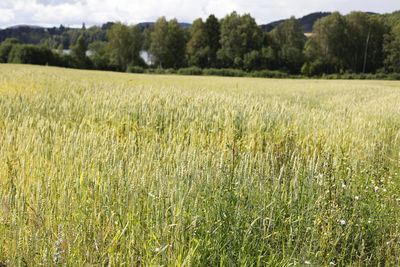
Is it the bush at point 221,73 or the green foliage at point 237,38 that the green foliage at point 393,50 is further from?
the bush at point 221,73

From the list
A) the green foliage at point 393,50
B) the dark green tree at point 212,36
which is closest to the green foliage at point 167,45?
the dark green tree at point 212,36

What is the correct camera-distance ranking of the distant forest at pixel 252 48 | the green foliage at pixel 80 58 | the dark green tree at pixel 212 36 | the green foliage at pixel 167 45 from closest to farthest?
the distant forest at pixel 252 48 → the green foliage at pixel 167 45 → the green foliage at pixel 80 58 → the dark green tree at pixel 212 36

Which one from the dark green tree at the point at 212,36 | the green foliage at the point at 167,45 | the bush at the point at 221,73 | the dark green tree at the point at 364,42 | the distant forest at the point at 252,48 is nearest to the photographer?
the bush at the point at 221,73

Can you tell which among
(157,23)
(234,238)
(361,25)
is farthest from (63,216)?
(361,25)

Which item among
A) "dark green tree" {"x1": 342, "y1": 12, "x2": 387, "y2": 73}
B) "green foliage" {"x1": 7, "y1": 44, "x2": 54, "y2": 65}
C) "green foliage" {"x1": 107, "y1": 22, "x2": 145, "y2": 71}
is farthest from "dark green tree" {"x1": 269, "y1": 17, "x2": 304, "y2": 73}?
"green foliage" {"x1": 7, "y1": 44, "x2": 54, "y2": 65}

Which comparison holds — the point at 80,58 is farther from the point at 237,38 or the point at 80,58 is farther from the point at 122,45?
the point at 237,38


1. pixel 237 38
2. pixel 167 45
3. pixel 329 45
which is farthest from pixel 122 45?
pixel 329 45

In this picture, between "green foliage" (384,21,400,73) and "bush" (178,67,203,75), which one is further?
"green foliage" (384,21,400,73)

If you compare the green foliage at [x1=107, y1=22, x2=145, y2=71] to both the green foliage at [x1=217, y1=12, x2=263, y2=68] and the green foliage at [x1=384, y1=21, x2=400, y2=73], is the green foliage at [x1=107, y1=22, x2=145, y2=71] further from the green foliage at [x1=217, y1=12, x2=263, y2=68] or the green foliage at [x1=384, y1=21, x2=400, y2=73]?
the green foliage at [x1=384, y1=21, x2=400, y2=73]

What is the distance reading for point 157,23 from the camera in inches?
2758

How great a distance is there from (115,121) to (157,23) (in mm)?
71572

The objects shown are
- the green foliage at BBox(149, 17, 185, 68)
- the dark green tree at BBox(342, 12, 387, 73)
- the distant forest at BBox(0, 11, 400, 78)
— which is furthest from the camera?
the dark green tree at BBox(342, 12, 387, 73)

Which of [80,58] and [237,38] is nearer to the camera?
[237,38]

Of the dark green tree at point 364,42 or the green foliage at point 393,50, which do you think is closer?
the green foliage at point 393,50
